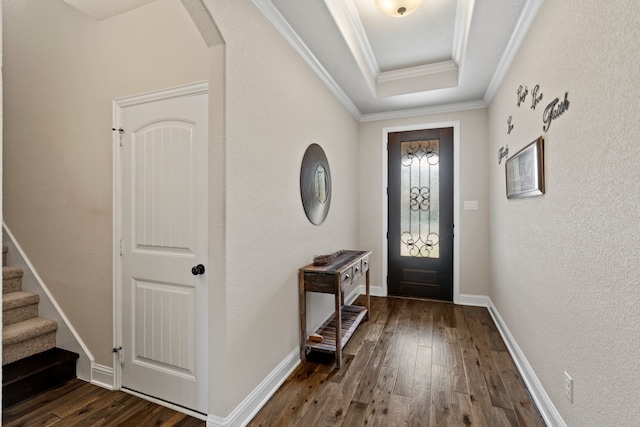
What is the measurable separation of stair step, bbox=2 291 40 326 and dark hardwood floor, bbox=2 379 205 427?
650mm

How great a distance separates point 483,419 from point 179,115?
264cm

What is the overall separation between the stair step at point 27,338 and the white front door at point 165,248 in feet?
2.44

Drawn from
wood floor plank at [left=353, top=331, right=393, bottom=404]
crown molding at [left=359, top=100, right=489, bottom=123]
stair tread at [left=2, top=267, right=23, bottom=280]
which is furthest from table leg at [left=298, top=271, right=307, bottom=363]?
crown molding at [left=359, top=100, right=489, bottom=123]

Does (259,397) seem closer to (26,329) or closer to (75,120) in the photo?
(26,329)

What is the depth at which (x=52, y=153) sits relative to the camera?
2396mm

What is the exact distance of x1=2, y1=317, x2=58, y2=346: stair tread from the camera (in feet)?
7.14

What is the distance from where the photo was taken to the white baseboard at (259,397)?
1.72 metres

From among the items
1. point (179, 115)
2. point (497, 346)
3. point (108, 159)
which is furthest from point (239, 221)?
point (497, 346)

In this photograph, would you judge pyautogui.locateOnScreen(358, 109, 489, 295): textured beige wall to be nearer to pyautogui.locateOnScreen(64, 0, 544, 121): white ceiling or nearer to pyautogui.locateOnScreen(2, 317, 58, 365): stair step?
pyautogui.locateOnScreen(64, 0, 544, 121): white ceiling

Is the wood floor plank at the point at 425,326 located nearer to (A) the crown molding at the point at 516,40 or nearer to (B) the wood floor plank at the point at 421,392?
(B) the wood floor plank at the point at 421,392

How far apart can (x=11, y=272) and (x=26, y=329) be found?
529 mm

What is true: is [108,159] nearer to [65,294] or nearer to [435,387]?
[65,294]

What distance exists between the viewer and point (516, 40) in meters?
2.42

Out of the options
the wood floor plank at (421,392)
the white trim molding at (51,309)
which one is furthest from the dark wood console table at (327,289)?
the white trim molding at (51,309)
